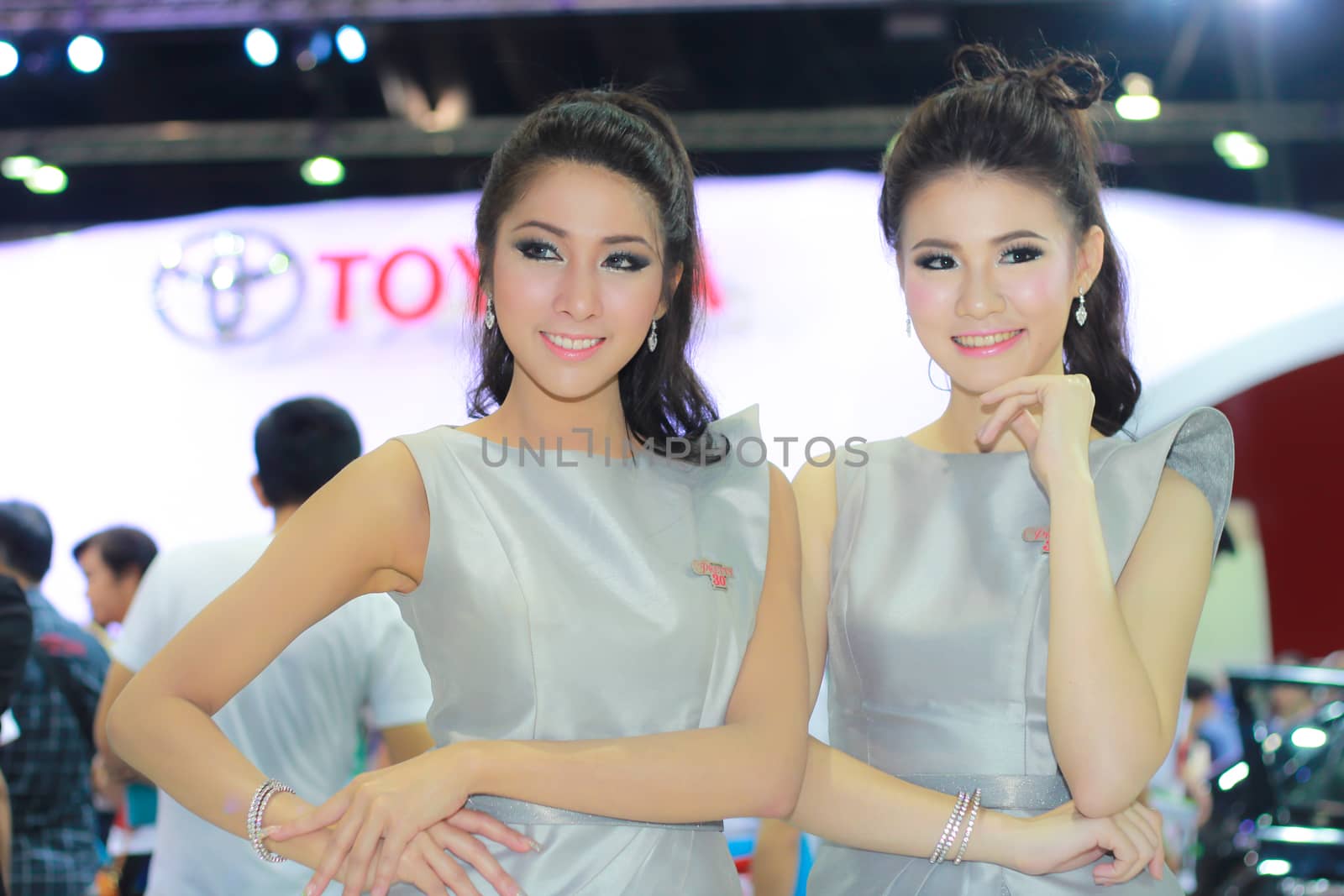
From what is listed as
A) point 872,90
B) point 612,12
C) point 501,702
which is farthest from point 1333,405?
point 501,702

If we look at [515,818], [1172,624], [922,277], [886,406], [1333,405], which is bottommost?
[515,818]

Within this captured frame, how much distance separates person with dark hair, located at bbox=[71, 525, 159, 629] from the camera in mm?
4719

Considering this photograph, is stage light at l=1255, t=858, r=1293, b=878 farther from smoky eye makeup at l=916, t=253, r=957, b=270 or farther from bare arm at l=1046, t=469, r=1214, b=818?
smoky eye makeup at l=916, t=253, r=957, b=270

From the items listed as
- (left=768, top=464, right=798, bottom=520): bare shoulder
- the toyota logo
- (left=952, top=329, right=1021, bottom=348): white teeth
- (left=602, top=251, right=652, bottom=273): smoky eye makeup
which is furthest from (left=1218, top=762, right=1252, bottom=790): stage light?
the toyota logo

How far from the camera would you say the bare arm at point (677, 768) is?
Answer: 1550mm

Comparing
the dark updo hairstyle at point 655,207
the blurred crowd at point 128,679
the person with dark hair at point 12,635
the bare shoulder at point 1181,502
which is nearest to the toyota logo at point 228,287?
the blurred crowd at point 128,679

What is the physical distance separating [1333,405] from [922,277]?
375 inches

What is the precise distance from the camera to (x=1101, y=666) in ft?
5.43

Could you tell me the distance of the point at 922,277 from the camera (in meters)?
1.96

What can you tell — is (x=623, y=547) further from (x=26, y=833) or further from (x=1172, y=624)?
(x=26, y=833)

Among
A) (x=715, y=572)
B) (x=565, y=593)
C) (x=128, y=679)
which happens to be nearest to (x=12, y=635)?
(x=128, y=679)

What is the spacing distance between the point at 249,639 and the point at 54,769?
2.46 metres

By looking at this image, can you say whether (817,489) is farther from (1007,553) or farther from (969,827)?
(969,827)

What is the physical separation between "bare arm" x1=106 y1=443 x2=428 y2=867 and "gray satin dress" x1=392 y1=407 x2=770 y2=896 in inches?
2.9
